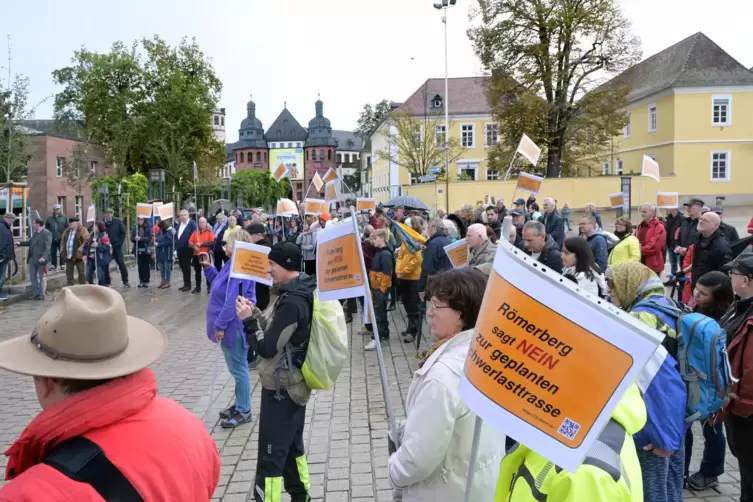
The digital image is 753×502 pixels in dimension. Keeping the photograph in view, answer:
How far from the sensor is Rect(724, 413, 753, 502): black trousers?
4.07 m

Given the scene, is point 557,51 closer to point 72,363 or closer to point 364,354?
point 364,354

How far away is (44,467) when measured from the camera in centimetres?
163

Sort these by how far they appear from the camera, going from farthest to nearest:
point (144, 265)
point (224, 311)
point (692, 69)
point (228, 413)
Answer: point (692, 69) < point (144, 265) < point (228, 413) < point (224, 311)

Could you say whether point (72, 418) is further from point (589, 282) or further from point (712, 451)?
point (589, 282)

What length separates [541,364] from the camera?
1826 millimetres

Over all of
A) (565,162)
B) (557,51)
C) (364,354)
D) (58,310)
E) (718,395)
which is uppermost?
(557,51)

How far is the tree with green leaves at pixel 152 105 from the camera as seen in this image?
162 feet

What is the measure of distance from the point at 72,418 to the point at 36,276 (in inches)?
611

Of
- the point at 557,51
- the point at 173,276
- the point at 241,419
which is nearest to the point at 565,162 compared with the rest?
the point at 557,51

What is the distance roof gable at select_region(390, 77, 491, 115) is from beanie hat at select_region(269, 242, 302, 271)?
204ft

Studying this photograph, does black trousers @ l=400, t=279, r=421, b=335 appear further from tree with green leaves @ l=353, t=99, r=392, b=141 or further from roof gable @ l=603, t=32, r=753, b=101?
tree with green leaves @ l=353, t=99, r=392, b=141

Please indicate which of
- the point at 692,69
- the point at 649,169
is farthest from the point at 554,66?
the point at 649,169

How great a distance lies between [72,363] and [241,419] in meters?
4.82

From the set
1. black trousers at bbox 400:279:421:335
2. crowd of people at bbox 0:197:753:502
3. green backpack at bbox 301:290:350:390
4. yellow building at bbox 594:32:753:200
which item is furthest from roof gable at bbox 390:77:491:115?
green backpack at bbox 301:290:350:390
